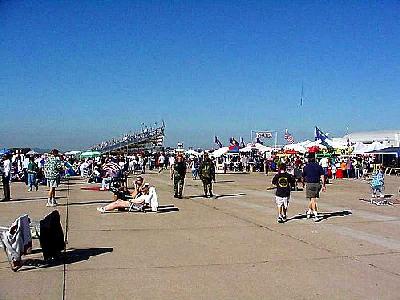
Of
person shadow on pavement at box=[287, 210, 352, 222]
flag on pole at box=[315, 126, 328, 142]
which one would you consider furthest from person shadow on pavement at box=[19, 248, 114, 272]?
flag on pole at box=[315, 126, 328, 142]

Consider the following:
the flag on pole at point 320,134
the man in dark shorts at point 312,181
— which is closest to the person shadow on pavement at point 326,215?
the man in dark shorts at point 312,181

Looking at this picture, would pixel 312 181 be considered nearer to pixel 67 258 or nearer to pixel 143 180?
pixel 143 180

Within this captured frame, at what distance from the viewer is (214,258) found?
7.19 metres

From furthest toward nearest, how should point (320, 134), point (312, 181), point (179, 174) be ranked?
1. point (320, 134)
2. point (179, 174)
3. point (312, 181)

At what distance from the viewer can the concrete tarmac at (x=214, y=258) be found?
18.3ft

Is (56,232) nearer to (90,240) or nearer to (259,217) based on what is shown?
(90,240)

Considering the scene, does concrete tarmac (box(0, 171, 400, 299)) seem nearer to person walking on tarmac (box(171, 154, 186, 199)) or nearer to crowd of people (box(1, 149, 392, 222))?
crowd of people (box(1, 149, 392, 222))

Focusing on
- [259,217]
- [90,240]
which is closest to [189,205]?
[259,217]

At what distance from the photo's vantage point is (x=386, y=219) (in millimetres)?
11641

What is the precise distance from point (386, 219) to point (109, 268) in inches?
302

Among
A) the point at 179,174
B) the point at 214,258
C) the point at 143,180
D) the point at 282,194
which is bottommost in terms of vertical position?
the point at 214,258

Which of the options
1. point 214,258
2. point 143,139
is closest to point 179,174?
point 214,258

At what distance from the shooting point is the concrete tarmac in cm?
559

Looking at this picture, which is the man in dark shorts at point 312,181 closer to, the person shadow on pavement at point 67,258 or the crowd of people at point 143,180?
the crowd of people at point 143,180
